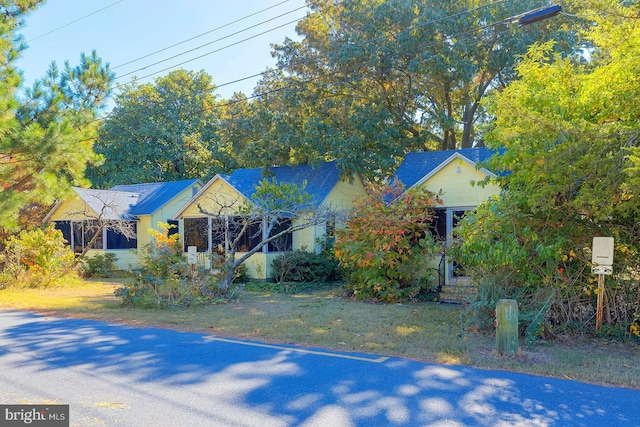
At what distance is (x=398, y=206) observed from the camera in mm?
13258

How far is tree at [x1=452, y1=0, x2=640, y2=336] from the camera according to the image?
754 cm

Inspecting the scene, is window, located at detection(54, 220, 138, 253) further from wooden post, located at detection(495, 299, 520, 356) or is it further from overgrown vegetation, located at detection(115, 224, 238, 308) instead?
wooden post, located at detection(495, 299, 520, 356)

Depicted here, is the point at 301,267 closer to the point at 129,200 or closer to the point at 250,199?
the point at 250,199

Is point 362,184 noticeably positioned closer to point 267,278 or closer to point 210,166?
point 267,278

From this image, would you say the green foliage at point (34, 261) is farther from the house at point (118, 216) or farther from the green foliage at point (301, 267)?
the green foliage at point (301, 267)

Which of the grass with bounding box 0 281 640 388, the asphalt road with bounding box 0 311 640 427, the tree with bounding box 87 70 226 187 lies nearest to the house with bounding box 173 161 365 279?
the grass with bounding box 0 281 640 388

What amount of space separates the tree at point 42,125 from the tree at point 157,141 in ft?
58.7

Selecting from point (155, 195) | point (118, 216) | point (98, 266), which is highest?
point (155, 195)

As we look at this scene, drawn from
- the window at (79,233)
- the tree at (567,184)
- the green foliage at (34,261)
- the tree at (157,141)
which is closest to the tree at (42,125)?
the green foliage at (34,261)

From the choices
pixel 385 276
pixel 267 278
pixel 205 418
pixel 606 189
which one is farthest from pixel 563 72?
pixel 267 278

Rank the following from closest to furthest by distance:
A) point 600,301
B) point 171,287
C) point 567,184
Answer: point 567,184 → point 600,301 → point 171,287

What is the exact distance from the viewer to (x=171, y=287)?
40.9ft

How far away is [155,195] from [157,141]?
10.4 m

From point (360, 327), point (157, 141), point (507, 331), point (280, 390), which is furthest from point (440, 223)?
point (157, 141)
